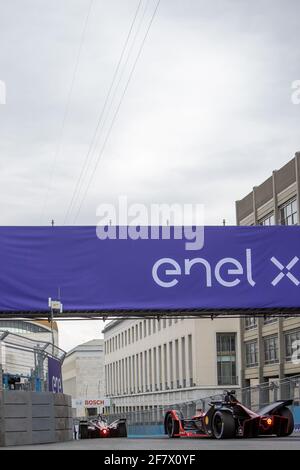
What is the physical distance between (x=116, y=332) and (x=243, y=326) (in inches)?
2433

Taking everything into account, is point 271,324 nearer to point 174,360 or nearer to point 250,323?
point 250,323

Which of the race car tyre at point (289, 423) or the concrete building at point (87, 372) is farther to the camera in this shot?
the concrete building at point (87, 372)

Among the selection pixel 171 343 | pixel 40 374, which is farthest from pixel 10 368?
pixel 171 343

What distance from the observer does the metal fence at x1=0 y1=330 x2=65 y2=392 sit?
64.5 ft

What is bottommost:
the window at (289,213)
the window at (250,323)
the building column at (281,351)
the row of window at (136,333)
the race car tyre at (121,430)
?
the race car tyre at (121,430)

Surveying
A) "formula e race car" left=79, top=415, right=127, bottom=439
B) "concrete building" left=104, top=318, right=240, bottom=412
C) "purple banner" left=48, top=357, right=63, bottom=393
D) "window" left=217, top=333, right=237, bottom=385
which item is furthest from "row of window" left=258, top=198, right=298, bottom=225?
"purple banner" left=48, top=357, right=63, bottom=393

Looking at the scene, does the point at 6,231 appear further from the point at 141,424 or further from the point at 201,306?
the point at 141,424

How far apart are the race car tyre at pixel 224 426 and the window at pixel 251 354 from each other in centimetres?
5061

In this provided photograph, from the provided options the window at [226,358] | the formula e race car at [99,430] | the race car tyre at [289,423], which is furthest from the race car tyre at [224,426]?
the window at [226,358]

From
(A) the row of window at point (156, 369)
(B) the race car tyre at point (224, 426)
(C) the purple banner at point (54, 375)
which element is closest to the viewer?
(B) the race car tyre at point (224, 426)

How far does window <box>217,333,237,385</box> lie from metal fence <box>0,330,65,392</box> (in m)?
67.9

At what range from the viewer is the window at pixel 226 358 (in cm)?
8825

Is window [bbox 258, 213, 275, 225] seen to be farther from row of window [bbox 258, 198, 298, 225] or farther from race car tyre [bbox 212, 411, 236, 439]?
race car tyre [bbox 212, 411, 236, 439]

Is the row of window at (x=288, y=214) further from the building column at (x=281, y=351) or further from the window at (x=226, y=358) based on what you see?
the window at (x=226, y=358)
